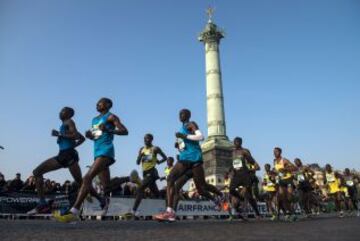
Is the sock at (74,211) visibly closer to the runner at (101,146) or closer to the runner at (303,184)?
the runner at (101,146)

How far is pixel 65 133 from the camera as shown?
6.82 meters

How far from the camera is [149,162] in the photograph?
9852mm

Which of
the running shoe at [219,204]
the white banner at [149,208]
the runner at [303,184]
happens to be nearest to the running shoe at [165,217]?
the runner at [303,184]

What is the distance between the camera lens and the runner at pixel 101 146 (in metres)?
5.92

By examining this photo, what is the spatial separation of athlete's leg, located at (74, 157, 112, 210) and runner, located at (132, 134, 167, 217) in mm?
3572

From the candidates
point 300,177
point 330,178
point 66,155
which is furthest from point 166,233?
point 330,178

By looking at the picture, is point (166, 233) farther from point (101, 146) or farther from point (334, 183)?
point (334, 183)

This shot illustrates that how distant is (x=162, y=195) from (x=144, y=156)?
6.27 metres

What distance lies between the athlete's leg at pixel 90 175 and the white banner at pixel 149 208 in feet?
24.0

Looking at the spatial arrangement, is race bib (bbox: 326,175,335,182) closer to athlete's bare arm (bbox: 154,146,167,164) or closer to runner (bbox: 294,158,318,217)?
runner (bbox: 294,158,318,217)

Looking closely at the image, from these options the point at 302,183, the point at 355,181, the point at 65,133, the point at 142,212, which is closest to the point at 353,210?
the point at 355,181

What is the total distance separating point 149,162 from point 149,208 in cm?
531

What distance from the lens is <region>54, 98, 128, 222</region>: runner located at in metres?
5.92

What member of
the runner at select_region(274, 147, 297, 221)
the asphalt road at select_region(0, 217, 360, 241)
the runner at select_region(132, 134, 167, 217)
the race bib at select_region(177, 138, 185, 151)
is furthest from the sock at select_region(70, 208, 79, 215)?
the runner at select_region(274, 147, 297, 221)
